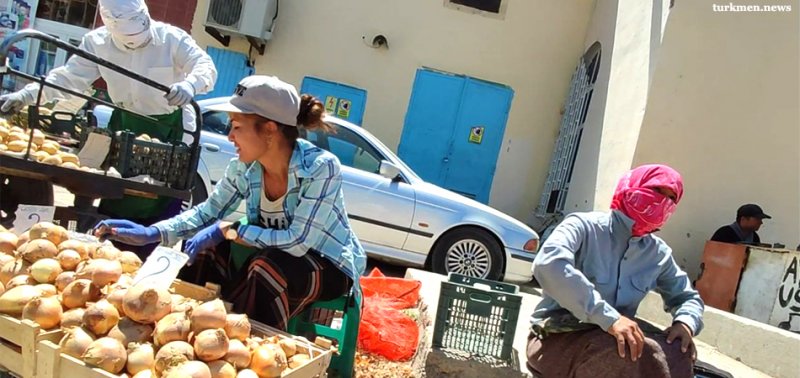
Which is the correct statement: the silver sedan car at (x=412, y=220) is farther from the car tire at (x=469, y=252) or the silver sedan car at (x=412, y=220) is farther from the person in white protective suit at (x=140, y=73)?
the person in white protective suit at (x=140, y=73)

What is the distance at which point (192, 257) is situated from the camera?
224cm

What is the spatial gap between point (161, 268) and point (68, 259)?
1.11ft

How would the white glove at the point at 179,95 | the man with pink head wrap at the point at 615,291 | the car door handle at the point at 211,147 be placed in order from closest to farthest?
the man with pink head wrap at the point at 615,291 < the white glove at the point at 179,95 < the car door handle at the point at 211,147

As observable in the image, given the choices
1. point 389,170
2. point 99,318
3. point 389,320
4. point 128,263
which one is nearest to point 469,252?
point 389,170

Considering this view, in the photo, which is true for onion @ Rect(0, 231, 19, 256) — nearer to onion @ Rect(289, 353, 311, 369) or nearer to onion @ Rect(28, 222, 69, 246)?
onion @ Rect(28, 222, 69, 246)

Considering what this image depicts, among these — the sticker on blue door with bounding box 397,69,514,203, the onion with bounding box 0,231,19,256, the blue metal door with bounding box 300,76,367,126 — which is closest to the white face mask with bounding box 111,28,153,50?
the onion with bounding box 0,231,19,256

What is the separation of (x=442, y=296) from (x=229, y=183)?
4.00ft

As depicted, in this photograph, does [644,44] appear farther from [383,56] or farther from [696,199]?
[383,56]

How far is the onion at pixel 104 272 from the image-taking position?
1.85m

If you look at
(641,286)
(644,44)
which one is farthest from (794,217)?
(641,286)

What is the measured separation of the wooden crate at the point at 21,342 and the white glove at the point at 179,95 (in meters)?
1.65

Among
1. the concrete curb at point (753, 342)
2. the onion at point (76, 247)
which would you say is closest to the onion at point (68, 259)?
the onion at point (76, 247)

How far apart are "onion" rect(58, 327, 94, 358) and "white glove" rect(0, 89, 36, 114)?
208 cm

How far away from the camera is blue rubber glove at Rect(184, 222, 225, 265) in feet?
7.27
